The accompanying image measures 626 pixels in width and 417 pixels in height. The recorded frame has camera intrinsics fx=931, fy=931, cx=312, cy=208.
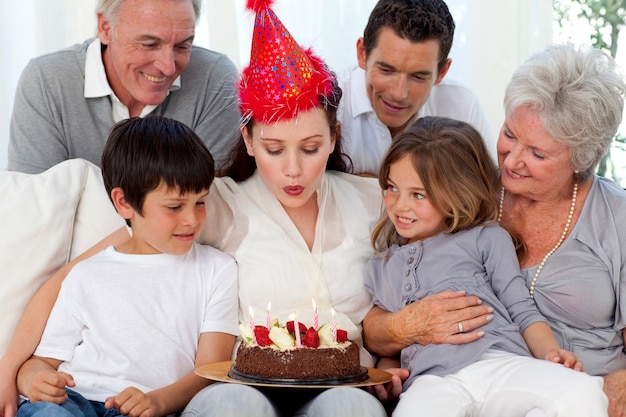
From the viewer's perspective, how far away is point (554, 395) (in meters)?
2.02

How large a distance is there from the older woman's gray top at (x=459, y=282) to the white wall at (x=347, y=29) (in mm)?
1378

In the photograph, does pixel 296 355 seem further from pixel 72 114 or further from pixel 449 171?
pixel 72 114

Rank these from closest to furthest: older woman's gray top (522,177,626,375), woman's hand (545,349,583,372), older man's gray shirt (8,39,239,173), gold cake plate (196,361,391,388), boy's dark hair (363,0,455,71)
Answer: gold cake plate (196,361,391,388)
woman's hand (545,349,583,372)
older woman's gray top (522,177,626,375)
boy's dark hair (363,0,455,71)
older man's gray shirt (8,39,239,173)

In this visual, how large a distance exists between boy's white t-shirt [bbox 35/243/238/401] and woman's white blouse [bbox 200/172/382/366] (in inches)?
2.7

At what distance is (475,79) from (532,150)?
1.35 m

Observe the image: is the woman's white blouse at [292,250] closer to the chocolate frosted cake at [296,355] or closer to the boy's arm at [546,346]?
the chocolate frosted cake at [296,355]

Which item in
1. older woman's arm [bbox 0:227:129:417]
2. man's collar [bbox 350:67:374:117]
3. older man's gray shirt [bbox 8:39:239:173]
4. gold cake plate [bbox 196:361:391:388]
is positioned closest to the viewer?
gold cake plate [bbox 196:361:391:388]

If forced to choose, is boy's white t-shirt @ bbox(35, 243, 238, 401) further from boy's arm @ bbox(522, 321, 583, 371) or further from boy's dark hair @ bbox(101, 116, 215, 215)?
boy's arm @ bbox(522, 321, 583, 371)

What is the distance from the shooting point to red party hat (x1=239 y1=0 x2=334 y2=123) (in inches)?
91.3

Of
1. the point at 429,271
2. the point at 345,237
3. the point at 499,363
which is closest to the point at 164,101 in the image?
the point at 345,237

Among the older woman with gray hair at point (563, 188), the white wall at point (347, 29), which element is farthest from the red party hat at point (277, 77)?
the white wall at point (347, 29)

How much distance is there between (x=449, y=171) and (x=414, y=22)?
0.61 m

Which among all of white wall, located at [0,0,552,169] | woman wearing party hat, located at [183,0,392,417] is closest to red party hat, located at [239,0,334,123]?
woman wearing party hat, located at [183,0,392,417]

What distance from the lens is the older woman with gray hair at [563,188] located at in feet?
7.63
